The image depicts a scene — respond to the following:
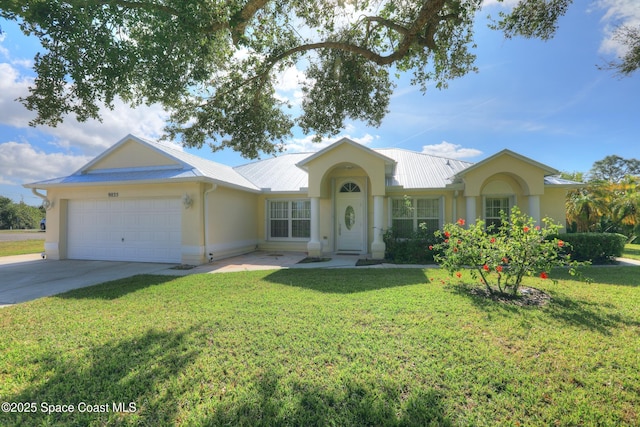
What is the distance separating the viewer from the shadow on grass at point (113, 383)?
268 cm

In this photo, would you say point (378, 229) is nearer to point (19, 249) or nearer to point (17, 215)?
point (19, 249)

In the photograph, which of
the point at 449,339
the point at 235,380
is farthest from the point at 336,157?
the point at 235,380

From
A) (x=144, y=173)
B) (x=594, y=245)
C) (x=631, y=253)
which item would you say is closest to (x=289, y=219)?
(x=144, y=173)

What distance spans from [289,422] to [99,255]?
13.4 metres

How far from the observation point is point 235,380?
10.5 ft

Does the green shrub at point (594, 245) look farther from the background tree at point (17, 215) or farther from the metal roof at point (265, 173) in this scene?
the background tree at point (17, 215)

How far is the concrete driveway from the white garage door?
0.54 metres

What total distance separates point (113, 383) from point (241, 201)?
1092 centimetres

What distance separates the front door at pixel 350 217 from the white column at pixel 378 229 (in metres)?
1.48

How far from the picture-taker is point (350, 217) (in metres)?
13.8

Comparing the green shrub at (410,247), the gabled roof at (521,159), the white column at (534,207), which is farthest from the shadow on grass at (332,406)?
the white column at (534,207)

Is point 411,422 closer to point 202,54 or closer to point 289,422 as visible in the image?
point 289,422

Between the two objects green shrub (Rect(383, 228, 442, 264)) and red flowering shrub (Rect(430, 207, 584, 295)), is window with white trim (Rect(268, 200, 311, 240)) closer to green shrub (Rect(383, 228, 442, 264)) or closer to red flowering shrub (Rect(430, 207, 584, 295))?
green shrub (Rect(383, 228, 442, 264))

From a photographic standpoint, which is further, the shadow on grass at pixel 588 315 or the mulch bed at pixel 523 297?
the mulch bed at pixel 523 297
